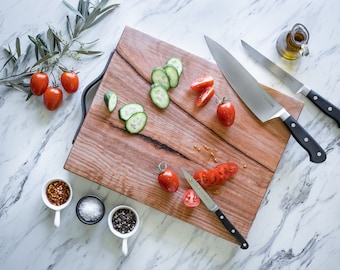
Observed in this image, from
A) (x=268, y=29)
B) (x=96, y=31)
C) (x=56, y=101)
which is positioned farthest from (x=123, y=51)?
(x=268, y=29)

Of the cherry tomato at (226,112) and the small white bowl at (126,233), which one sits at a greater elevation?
the cherry tomato at (226,112)

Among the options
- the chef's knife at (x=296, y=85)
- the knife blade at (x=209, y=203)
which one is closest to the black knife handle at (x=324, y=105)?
the chef's knife at (x=296, y=85)

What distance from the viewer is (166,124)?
1.82 metres

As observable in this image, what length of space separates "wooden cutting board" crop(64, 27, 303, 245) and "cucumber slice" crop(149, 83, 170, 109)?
0.03 meters

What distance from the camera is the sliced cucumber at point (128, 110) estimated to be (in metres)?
1.77

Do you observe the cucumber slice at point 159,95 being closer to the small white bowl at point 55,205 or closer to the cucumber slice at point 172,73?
the cucumber slice at point 172,73

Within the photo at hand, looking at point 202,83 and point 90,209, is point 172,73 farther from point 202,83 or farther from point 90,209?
point 90,209

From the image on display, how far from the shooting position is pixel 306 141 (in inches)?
72.0

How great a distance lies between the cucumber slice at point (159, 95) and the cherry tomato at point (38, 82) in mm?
443

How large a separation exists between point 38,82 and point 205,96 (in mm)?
686

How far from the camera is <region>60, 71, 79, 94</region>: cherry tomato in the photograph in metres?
1.83

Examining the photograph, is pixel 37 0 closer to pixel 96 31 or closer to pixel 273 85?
pixel 96 31

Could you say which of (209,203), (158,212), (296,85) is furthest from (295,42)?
(158,212)

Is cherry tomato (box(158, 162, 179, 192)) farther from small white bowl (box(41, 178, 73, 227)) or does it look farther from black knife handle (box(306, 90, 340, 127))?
black knife handle (box(306, 90, 340, 127))
